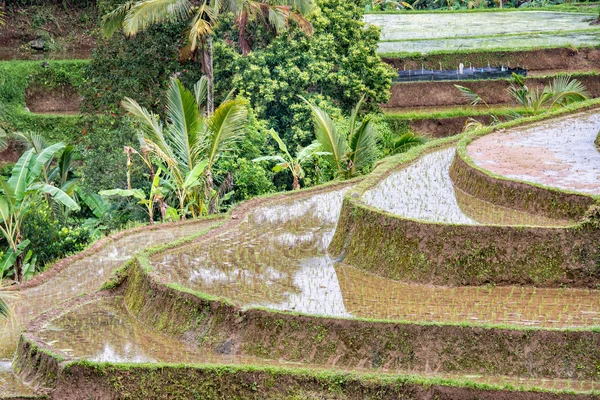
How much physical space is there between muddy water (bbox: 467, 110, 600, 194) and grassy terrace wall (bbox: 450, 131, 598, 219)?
0.97 feet

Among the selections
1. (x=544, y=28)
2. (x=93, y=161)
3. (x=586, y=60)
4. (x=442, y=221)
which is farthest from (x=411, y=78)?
(x=442, y=221)

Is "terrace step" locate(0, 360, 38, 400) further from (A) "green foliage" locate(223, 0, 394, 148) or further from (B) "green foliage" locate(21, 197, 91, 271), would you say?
(A) "green foliage" locate(223, 0, 394, 148)

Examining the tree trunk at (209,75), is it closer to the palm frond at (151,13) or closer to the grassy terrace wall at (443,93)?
the palm frond at (151,13)

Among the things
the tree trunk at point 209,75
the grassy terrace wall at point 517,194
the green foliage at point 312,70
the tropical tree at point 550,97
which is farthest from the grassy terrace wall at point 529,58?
the grassy terrace wall at point 517,194

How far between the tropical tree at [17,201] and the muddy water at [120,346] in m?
3.53

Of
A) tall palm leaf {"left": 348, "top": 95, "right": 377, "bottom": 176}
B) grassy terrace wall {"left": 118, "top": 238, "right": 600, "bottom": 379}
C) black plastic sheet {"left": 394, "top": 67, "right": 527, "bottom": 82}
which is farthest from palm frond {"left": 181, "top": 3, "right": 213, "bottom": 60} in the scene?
grassy terrace wall {"left": 118, "top": 238, "right": 600, "bottom": 379}

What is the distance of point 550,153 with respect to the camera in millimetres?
16234

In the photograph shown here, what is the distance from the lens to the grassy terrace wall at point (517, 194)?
13.2m

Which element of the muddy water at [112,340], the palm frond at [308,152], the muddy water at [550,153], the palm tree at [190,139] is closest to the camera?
the muddy water at [112,340]

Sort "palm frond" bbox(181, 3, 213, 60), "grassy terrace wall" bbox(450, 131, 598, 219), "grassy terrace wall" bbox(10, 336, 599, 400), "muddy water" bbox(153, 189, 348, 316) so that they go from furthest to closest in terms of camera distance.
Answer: "palm frond" bbox(181, 3, 213, 60), "grassy terrace wall" bbox(450, 131, 598, 219), "muddy water" bbox(153, 189, 348, 316), "grassy terrace wall" bbox(10, 336, 599, 400)

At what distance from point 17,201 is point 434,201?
609 cm

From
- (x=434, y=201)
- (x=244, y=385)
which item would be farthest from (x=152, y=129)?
(x=244, y=385)

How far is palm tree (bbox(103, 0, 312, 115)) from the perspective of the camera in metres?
20.3

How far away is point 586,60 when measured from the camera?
27312mm
